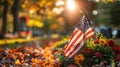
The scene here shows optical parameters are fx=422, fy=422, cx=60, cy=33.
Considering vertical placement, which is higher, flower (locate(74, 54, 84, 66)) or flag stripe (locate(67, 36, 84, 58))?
flag stripe (locate(67, 36, 84, 58))

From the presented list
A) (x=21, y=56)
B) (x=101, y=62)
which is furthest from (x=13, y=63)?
(x=101, y=62)

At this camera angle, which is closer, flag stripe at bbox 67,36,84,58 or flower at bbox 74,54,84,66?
flower at bbox 74,54,84,66

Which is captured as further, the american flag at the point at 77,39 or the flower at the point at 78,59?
the american flag at the point at 77,39

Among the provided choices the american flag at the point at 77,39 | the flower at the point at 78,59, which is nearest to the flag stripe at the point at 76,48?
the american flag at the point at 77,39

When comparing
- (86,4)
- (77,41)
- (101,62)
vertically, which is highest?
(86,4)

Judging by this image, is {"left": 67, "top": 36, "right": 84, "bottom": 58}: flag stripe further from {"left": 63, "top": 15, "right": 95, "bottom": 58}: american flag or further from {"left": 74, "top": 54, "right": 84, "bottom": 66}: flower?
{"left": 74, "top": 54, "right": 84, "bottom": 66}: flower

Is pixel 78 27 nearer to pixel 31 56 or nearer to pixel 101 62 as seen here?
pixel 101 62

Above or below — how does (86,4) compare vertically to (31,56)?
above

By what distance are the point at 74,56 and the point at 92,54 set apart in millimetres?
542

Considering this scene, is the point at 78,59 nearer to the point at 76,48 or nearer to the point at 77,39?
the point at 76,48

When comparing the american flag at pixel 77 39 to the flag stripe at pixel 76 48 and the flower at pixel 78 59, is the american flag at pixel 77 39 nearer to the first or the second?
the flag stripe at pixel 76 48

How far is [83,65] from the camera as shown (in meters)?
11.3

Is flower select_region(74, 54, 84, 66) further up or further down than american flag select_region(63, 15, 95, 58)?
further down

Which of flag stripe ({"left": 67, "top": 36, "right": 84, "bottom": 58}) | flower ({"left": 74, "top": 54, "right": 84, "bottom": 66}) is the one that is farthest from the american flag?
flower ({"left": 74, "top": 54, "right": 84, "bottom": 66})
